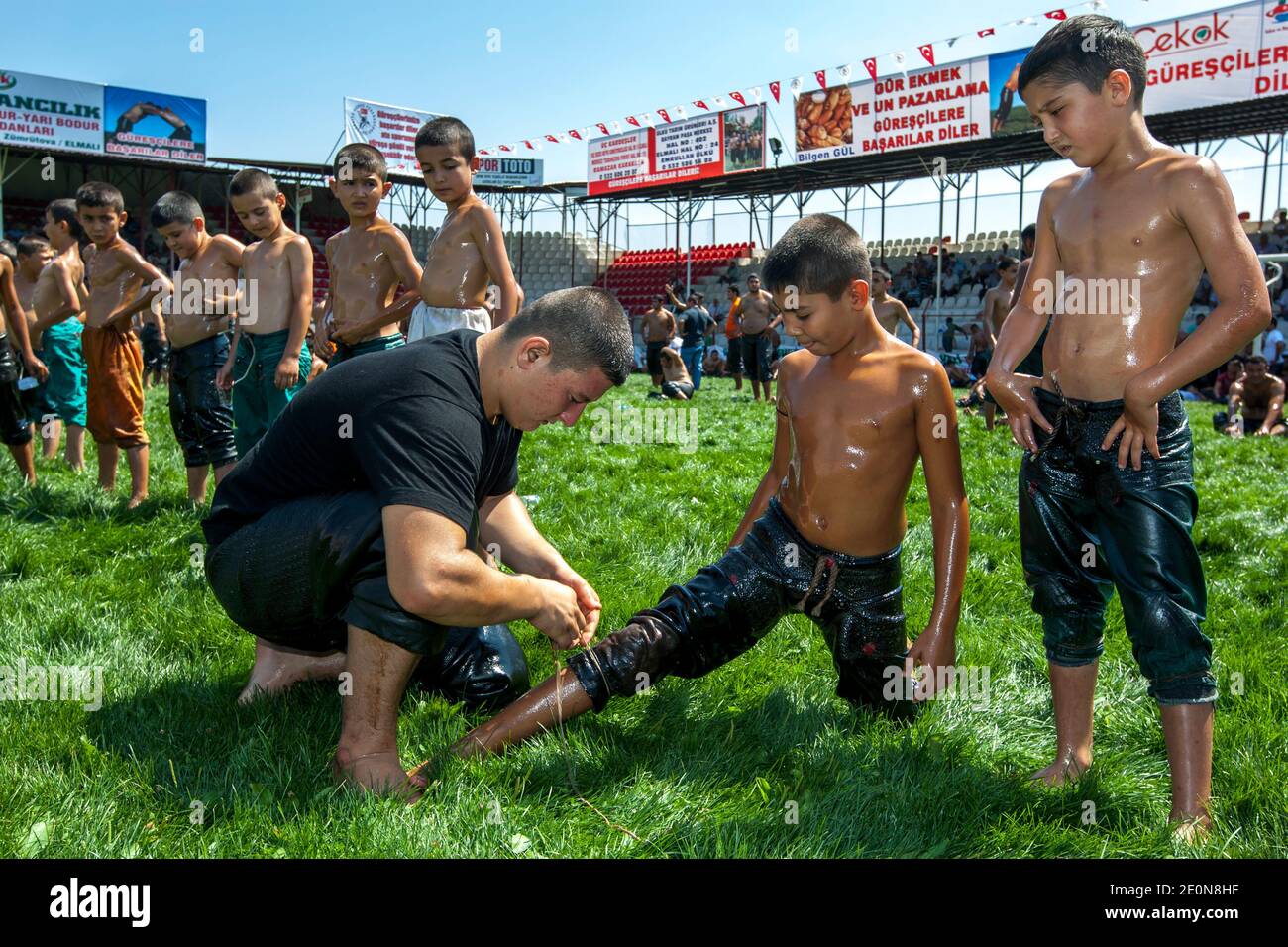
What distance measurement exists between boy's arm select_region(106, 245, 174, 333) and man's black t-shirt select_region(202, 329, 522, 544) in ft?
12.8

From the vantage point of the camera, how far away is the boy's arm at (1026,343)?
267 cm

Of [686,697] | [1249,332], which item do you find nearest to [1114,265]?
[1249,332]

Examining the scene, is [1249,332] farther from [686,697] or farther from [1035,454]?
[686,697]

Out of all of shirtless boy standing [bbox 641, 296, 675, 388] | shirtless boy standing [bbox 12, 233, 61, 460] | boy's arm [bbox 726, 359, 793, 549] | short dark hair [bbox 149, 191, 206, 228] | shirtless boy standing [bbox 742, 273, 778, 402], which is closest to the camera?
boy's arm [bbox 726, 359, 793, 549]

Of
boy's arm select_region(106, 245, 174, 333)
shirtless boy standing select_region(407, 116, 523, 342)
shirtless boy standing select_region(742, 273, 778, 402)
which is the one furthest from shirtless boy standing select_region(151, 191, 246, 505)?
shirtless boy standing select_region(742, 273, 778, 402)

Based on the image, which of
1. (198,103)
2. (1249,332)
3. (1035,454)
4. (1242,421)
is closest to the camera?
(1249,332)

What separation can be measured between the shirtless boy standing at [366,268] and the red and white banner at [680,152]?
981 inches

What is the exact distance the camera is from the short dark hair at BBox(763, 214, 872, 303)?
9.30 feet

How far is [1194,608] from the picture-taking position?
2.41 metres

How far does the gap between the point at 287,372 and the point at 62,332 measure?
3.41m

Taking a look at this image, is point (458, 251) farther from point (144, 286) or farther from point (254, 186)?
point (144, 286)

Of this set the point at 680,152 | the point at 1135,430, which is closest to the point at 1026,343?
the point at 1135,430

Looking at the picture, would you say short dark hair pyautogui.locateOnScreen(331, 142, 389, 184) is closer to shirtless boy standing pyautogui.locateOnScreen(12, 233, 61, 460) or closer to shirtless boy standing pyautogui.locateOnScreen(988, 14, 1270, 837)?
shirtless boy standing pyautogui.locateOnScreen(12, 233, 61, 460)
